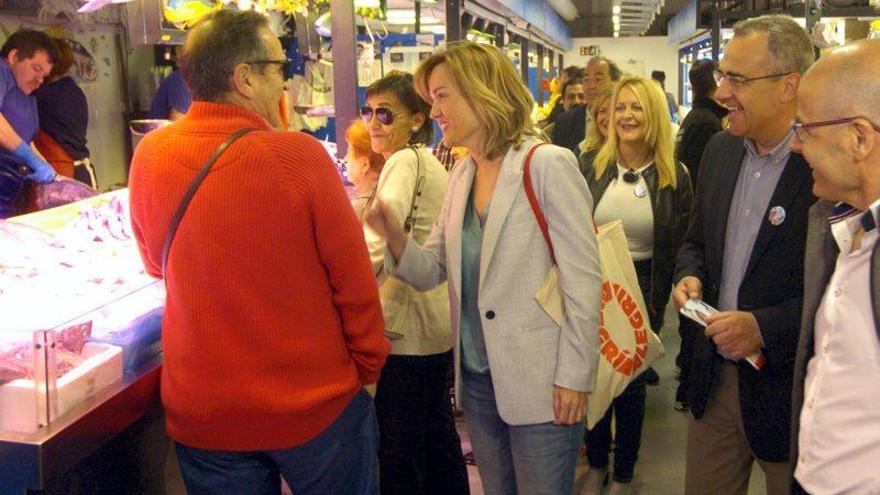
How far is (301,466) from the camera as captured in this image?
2100 millimetres

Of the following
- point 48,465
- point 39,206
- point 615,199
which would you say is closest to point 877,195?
point 48,465

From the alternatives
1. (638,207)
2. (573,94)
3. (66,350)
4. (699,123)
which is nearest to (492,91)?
(66,350)

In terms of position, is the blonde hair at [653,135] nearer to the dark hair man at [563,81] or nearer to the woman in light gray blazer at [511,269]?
the woman in light gray blazer at [511,269]

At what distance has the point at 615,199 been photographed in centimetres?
393

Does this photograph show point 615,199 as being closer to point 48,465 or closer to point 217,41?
point 217,41

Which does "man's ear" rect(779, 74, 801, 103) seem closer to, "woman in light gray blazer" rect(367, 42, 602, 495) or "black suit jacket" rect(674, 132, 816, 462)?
"black suit jacket" rect(674, 132, 816, 462)

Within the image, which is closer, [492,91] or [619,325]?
[492,91]

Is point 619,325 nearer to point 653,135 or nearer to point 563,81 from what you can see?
point 653,135

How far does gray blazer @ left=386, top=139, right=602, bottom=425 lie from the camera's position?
226 cm

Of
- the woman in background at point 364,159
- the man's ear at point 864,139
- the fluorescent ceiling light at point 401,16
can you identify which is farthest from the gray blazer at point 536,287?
the fluorescent ceiling light at point 401,16

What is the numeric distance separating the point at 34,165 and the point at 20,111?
2.33 ft

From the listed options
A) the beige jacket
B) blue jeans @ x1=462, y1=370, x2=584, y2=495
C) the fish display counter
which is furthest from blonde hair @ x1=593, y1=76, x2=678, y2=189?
the fish display counter

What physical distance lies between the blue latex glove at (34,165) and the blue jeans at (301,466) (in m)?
3.03

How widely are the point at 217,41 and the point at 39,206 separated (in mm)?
2770
